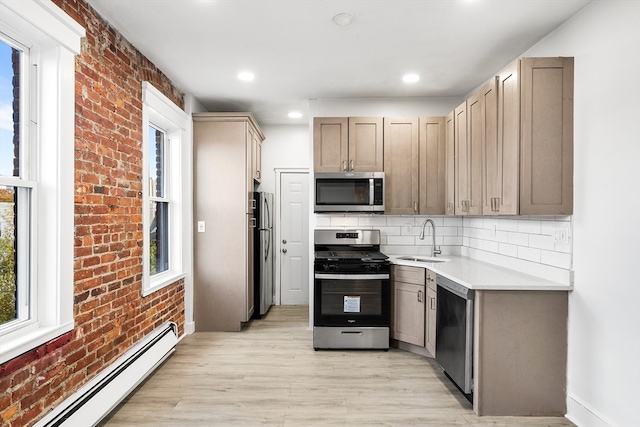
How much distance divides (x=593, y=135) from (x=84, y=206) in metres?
3.02

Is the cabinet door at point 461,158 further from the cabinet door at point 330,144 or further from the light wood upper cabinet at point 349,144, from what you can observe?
the cabinet door at point 330,144

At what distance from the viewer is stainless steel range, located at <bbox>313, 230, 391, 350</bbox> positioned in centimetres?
362

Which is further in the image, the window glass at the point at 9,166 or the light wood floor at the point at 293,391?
the light wood floor at the point at 293,391

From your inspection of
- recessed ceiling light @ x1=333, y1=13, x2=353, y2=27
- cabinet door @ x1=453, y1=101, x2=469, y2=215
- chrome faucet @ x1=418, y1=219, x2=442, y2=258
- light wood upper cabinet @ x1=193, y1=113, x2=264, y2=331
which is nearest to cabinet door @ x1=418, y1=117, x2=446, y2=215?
chrome faucet @ x1=418, y1=219, x2=442, y2=258

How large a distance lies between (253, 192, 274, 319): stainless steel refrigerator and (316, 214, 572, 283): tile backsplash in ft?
2.69

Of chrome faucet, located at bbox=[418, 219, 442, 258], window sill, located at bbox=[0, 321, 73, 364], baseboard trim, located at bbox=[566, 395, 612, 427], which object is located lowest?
baseboard trim, located at bbox=[566, 395, 612, 427]

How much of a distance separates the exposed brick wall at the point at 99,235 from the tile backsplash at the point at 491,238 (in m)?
2.07

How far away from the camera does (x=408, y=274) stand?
3572 millimetres

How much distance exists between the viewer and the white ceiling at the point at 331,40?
2354 millimetres

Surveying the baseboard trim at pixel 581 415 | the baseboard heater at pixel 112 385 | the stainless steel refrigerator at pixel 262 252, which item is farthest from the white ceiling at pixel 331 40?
the baseboard trim at pixel 581 415

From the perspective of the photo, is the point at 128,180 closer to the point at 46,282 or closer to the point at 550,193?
the point at 46,282

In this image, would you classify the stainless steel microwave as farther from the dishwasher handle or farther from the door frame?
the door frame

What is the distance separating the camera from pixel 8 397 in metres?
1.72

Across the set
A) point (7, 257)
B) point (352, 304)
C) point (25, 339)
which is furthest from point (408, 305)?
point (7, 257)
